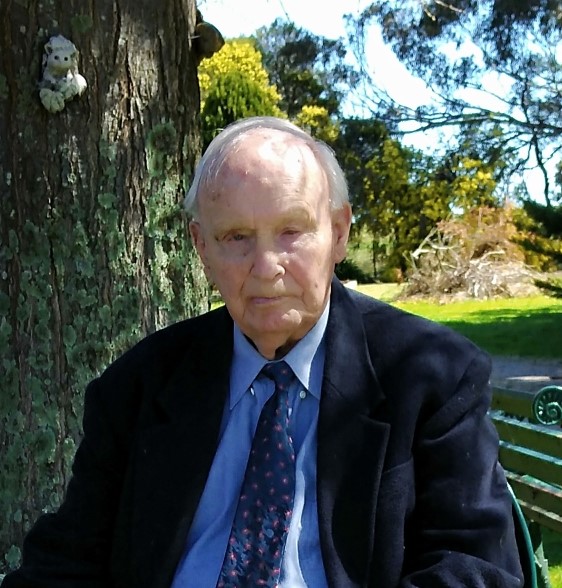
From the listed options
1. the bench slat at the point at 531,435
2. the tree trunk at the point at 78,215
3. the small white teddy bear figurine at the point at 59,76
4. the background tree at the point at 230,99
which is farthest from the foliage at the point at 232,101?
the bench slat at the point at 531,435

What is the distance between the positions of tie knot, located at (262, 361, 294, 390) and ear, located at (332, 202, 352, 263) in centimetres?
23

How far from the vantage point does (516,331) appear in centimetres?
1307

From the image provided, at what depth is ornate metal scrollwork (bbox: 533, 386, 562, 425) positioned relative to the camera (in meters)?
2.75

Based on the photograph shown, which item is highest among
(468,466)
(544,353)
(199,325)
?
(199,325)

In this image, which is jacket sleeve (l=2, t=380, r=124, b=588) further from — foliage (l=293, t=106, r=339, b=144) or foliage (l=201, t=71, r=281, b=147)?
foliage (l=293, t=106, r=339, b=144)

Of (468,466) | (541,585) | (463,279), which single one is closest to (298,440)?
(468,466)

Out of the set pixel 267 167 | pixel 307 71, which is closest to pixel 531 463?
pixel 267 167

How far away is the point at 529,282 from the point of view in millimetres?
17953

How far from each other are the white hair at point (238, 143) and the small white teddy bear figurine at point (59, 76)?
118 cm

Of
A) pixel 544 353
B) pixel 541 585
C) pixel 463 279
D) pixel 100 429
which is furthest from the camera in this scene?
pixel 463 279

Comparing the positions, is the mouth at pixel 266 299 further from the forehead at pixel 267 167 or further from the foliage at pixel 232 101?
the foliage at pixel 232 101

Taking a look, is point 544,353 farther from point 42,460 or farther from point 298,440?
point 298,440

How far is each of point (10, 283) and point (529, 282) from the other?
1594cm

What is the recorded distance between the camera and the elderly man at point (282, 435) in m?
1.68
